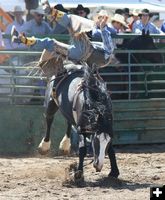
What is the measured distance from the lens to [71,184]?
7539 mm

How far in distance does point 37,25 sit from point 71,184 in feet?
12.7

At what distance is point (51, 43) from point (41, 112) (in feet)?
7.76

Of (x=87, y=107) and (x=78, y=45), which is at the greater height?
(x=78, y=45)

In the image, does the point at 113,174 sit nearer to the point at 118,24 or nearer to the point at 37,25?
the point at 37,25

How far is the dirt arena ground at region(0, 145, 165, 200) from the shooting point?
6.98 meters

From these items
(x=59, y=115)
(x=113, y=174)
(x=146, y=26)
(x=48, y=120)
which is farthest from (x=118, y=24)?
(x=113, y=174)

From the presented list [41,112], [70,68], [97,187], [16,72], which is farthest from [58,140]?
[97,187]

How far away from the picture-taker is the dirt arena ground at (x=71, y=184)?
6.98m

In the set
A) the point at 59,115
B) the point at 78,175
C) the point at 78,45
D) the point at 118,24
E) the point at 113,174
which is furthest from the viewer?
the point at 118,24

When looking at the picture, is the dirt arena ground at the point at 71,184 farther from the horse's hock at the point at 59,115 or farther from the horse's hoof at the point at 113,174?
the horse's hock at the point at 59,115

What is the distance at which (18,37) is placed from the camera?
7875 millimetres

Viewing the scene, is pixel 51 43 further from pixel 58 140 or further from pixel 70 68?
pixel 58 140

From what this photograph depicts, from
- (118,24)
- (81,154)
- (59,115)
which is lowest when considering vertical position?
(59,115)

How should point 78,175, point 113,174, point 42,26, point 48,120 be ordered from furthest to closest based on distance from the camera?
point 42,26 < point 48,120 < point 113,174 < point 78,175
